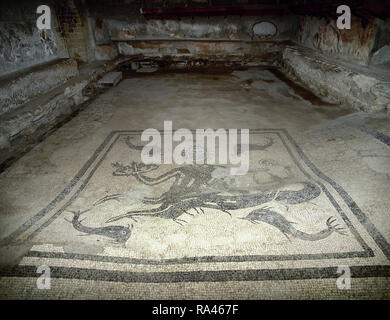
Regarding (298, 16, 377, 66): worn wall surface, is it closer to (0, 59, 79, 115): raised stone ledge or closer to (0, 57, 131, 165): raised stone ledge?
(0, 57, 131, 165): raised stone ledge

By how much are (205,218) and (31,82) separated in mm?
2944

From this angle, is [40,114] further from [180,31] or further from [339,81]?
[180,31]

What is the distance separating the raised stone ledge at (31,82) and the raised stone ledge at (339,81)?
13.5 feet

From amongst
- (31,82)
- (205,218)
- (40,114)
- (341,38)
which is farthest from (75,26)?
(205,218)

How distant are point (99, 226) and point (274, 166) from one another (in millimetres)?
1510

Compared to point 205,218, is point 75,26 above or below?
above

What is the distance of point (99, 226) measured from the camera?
1585 millimetres

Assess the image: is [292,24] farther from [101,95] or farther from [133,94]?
[101,95]

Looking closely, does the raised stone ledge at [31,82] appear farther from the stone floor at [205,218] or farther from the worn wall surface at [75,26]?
the worn wall surface at [75,26]

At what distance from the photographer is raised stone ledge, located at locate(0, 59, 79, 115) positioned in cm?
270

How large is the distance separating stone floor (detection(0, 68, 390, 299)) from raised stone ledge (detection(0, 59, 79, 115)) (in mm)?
632

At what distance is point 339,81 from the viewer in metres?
3.50

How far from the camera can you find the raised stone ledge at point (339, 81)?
284cm

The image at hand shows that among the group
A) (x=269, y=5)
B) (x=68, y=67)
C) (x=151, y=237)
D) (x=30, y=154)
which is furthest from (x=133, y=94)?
(x=269, y=5)
